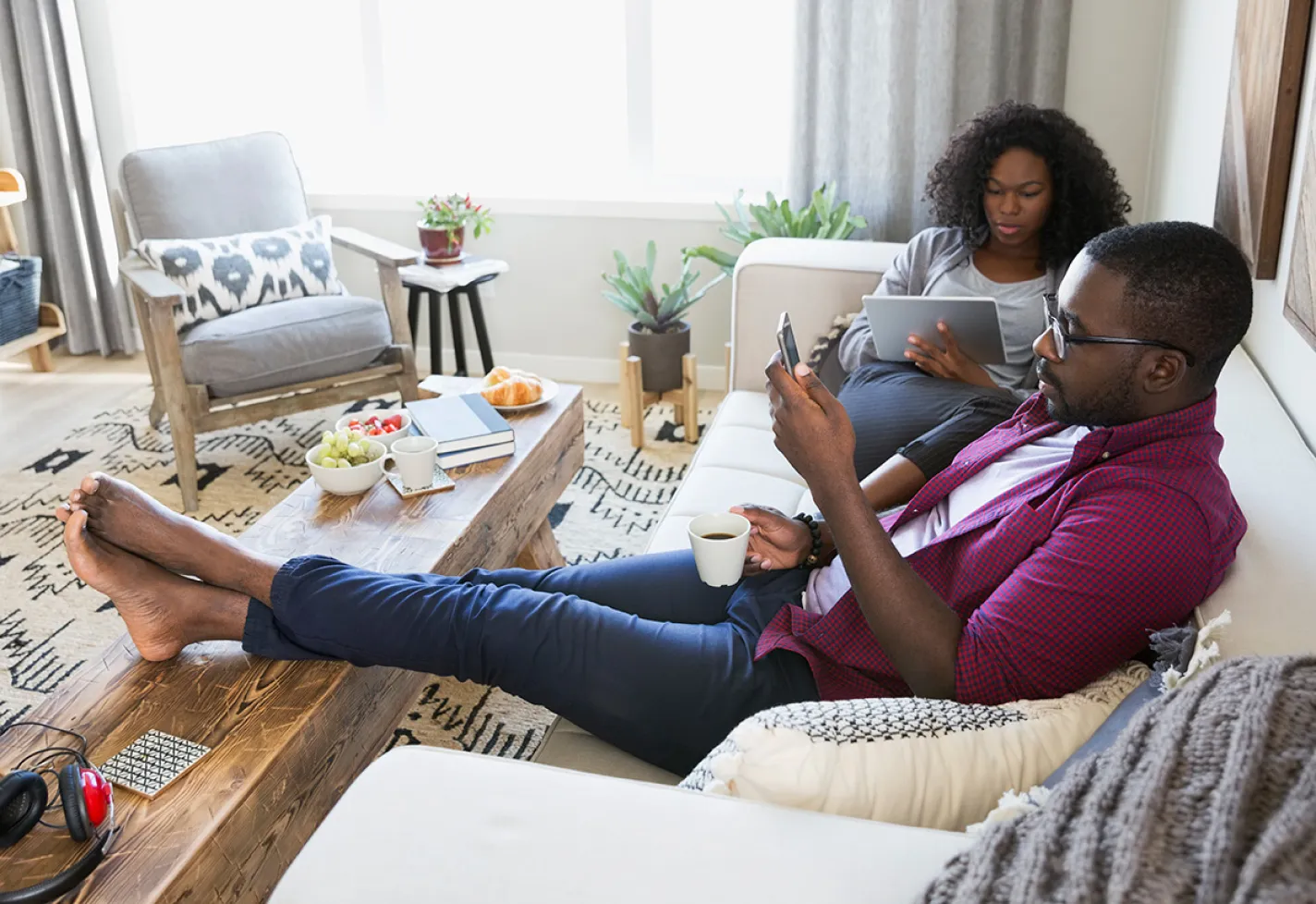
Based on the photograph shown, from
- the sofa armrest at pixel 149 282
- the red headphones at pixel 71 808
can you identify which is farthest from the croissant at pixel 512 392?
Answer: the red headphones at pixel 71 808

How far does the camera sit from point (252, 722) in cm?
143

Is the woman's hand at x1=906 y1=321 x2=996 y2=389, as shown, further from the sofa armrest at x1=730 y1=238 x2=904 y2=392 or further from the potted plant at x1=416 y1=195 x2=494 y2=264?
the potted plant at x1=416 y1=195 x2=494 y2=264

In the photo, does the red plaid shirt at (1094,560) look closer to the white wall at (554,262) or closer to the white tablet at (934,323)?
the white tablet at (934,323)

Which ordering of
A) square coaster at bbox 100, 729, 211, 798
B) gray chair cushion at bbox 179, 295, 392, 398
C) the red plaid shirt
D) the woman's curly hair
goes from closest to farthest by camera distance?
the red plaid shirt, square coaster at bbox 100, 729, 211, 798, the woman's curly hair, gray chair cushion at bbox 179, 295, 392, 398

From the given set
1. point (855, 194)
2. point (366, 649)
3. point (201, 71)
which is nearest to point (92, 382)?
point (201, 71)

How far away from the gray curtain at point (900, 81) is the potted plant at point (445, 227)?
103cm

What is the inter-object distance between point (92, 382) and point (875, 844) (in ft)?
12.2

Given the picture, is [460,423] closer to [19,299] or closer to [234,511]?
[234,511]

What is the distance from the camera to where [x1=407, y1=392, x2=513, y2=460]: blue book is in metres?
2.17

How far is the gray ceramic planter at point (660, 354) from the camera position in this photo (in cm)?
331

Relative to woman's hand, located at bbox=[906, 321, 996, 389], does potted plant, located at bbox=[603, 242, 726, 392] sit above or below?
below

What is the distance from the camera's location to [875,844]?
2.97 feet

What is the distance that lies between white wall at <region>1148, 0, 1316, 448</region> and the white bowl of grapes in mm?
1486

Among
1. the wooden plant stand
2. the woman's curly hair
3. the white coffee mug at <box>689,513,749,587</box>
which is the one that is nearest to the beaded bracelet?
the white coffee mug at <box>689,513,749,587</box>
